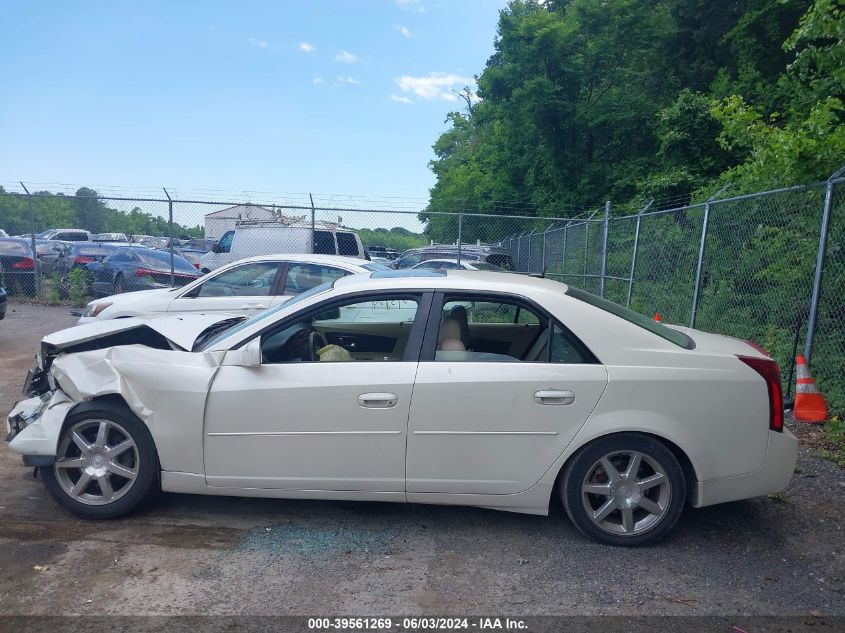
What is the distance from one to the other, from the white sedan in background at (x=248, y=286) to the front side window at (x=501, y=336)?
3.60m

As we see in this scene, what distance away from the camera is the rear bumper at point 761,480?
359cm

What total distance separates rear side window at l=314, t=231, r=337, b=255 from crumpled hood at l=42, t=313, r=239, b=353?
27.4ft

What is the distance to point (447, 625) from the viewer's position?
2883mm

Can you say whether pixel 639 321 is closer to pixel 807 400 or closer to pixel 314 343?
pixel 314 343

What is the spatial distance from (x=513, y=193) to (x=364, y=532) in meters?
25.5

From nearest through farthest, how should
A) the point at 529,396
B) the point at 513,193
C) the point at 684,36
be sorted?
the point at 529,396, the point at 684,36, the point at 513,193

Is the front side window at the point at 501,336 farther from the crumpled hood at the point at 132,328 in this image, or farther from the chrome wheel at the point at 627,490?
the crumpled hood at the point at 132,328

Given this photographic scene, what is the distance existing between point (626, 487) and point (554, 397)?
0.66 metres

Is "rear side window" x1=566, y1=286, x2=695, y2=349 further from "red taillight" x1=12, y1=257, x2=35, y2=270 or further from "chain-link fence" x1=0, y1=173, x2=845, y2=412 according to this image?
"red taillight" x1=12, y1=257, x2=35, y2=270

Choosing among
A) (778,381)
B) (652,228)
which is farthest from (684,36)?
(778,381)

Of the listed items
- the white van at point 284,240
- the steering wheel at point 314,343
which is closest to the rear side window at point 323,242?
the white van at point 284,240

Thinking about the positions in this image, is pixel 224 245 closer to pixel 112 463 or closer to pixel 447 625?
pixel 112 463

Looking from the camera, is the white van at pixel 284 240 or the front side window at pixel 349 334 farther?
the white van at pixel 284 240

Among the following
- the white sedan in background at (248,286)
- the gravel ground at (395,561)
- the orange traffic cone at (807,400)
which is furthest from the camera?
the white sedan in background at (248,286)
